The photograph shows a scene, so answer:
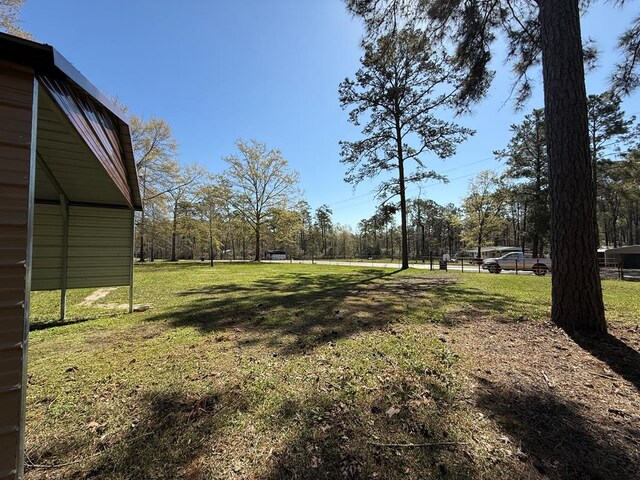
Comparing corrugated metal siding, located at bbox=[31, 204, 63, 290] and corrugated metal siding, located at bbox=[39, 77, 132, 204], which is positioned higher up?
corrugated metal siding, located at bbox=[39, 77, 132, 204]

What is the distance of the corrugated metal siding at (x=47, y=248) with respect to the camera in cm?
512

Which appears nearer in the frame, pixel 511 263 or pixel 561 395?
pixel 561 395

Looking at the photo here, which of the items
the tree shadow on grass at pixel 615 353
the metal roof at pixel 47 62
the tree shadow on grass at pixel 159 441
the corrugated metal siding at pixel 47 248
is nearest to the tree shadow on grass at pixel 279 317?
the tree shadow on grass at pixel 159 441

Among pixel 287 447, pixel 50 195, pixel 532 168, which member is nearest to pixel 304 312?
pixel 287 447

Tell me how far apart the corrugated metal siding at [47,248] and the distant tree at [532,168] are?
28131 millimetres

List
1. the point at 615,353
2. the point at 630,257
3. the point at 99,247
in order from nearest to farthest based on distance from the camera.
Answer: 1. the point at 615,353
2. the point at 99,247
3. the point at 630,257

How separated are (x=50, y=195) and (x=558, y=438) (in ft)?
24.7

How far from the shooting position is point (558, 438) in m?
1.90

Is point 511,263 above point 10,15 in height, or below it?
below

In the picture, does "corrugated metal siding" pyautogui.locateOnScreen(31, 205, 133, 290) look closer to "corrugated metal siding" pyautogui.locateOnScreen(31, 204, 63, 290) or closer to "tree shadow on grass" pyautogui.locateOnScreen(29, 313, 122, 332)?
"corrugated metal siding" pyautogui.locateOnScreen(31, 204, 63, 290)

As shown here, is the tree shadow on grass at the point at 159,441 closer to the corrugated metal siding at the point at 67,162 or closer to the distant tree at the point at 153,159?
the corrugated metal siding at the point at 67,162

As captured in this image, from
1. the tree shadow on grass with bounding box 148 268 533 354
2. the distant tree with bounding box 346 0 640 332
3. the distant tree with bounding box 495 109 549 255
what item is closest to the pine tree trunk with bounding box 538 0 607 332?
the distant tree with bounding box 346 0 640 332

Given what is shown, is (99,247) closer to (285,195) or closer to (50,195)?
(50,195)

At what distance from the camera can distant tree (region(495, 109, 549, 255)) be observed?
2302 centimetres
